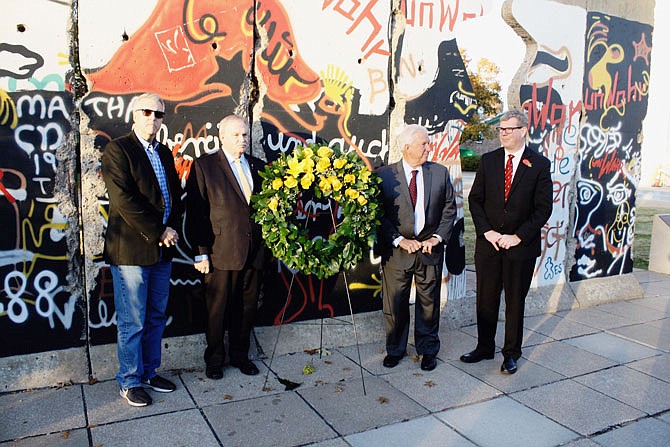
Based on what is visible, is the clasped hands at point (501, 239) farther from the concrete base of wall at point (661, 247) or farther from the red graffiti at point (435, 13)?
the concrete base of wall at point (661, 247)

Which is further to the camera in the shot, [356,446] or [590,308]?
[590,308]

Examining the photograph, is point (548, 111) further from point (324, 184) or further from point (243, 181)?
point (243, 181)

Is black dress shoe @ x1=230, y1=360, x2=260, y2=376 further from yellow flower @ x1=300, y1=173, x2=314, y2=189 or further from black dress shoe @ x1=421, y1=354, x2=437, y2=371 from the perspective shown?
yellow flower @ x1=300, y1=173, x2=314, y2=189

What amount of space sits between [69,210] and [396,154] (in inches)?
124

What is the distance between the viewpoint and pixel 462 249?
614cm

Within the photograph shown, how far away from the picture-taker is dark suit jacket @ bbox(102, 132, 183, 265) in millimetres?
3840

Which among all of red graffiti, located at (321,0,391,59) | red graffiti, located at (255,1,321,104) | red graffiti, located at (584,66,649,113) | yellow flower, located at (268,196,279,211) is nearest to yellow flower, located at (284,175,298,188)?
yellow flower, located at (268,196,279,211)

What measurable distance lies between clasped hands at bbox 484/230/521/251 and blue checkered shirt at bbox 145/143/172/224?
2751 mm

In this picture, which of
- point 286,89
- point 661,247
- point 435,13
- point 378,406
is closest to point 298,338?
point 378,406

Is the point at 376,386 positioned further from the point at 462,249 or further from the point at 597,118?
the point at 597,118

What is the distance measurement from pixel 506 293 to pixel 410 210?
118cm

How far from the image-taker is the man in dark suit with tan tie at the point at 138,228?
3.87m

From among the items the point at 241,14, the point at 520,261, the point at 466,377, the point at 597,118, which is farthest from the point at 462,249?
the point at 241,14

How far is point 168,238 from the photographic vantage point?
404 cm
